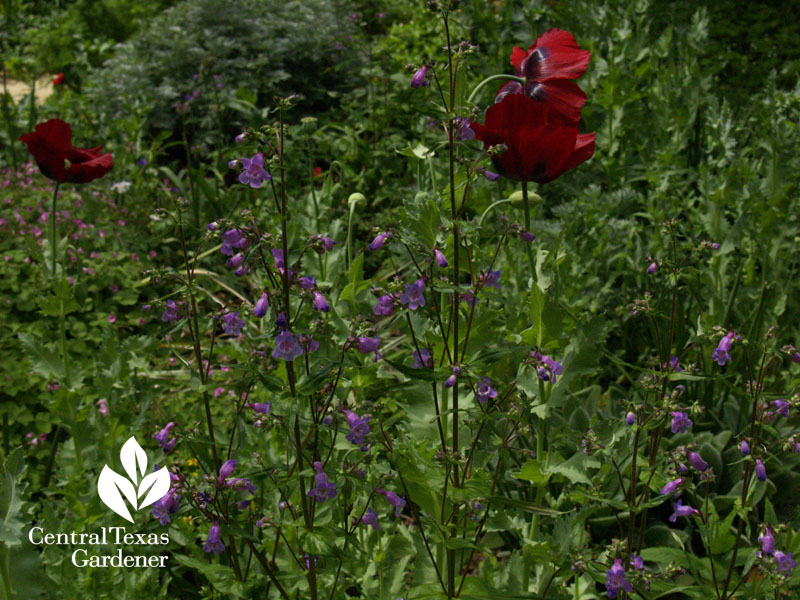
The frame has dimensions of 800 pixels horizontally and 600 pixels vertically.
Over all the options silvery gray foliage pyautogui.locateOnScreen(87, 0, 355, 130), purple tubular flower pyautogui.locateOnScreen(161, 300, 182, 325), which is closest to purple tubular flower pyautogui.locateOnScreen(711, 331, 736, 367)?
purple tubular flower pyautogui.locateOnScreen(161, 300, 182, 325)

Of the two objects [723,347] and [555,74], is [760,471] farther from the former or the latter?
[555,74]

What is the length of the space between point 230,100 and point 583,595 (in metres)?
3.67

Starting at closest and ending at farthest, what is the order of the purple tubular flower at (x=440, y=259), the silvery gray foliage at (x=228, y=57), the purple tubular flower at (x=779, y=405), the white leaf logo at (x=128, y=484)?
1. the purple tubular flower at (x=440, y=259)
2. the purple tubular flower at (x=779, y=405)
3. the white leaf logo at (x=128, y=484)
4. the silvery gray foliage at (x=228, y=57)

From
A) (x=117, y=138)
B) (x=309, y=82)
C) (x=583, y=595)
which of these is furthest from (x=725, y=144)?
(x=117, y=138)

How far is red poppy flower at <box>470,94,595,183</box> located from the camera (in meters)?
1.43

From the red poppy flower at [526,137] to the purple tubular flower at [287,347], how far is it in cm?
51

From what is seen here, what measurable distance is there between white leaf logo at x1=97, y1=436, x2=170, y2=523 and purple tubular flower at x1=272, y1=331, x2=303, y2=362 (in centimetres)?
55

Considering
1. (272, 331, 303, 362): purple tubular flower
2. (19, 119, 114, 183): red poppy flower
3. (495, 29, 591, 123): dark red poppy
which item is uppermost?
(495, 29, 591, 123): dark red poppy

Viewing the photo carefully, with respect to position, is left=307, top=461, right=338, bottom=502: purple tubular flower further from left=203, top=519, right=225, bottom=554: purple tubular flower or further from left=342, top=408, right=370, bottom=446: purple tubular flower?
left=203, top=519, right=225, bottom=554: purple tubular flower

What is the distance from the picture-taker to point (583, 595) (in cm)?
176

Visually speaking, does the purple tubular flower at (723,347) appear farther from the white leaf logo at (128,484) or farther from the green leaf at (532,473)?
the white leaf logo at (128,484)

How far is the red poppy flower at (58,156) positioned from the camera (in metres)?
2.11

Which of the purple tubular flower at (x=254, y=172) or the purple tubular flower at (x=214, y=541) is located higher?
the purple tubular flower at (x=254, y=172)

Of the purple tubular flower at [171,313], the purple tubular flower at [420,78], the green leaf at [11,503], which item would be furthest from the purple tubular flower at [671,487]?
the green leaf at [11,503]
